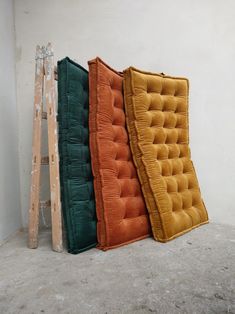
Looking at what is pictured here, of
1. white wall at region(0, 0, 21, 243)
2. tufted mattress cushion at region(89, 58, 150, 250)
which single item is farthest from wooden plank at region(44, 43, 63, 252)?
white wall at region(0, 0, 21, 243)

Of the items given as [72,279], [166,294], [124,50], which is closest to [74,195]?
[72,279]

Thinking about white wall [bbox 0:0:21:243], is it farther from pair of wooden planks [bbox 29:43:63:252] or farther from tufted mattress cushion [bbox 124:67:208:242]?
tufted mattress cushion [bbox 124:67:208:242]

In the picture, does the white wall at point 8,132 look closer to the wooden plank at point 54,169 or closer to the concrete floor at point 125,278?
the concrete floor at point 125,278

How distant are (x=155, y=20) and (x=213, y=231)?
159 centimetres

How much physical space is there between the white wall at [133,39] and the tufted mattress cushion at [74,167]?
0.53 metres

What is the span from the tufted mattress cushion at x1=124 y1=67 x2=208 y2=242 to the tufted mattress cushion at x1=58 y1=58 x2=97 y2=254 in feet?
1.11

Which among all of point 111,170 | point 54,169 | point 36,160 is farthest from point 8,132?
point 111,170

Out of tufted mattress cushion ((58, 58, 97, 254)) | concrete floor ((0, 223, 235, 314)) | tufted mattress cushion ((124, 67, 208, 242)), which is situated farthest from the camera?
tufted mattress cushion ((124, 67, 208, 242))

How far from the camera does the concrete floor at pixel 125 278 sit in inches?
38.6

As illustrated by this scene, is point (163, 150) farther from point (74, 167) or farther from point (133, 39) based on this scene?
point (133, 39)

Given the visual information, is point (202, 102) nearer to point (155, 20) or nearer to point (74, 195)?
point (155, 20)

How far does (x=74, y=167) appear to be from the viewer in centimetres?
156

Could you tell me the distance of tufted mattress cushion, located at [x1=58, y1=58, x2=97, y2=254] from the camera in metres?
1.51

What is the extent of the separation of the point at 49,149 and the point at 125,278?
2.66 ft
